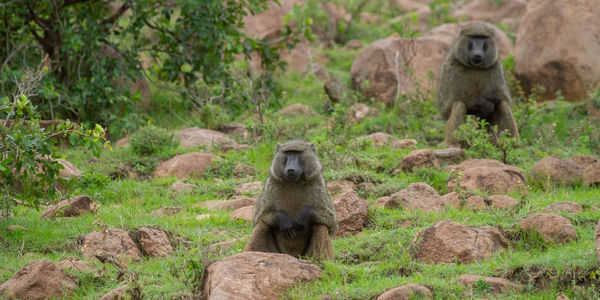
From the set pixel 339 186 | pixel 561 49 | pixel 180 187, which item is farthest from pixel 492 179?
pixel 561 49

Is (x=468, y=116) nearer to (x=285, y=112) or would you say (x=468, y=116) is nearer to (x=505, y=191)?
(x=505, y=191)

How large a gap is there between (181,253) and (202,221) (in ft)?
3.09

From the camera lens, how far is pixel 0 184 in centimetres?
630

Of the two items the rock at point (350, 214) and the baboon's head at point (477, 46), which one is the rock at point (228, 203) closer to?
the rock at point (350, 214)

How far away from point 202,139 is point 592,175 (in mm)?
4419

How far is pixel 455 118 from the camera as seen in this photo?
910 centimetres

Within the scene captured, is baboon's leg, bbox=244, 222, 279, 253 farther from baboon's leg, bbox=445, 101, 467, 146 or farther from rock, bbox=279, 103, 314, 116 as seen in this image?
rock, bbox=279, 103, 314, 116

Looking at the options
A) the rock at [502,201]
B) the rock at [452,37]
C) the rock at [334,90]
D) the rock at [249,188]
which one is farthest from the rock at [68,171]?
the rock at [452,37]

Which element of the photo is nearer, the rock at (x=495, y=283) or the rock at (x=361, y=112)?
the rock at (x=495, y=283)

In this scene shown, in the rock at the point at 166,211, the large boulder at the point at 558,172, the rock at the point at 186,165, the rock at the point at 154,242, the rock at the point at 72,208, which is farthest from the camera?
the rock at the point at 186,165

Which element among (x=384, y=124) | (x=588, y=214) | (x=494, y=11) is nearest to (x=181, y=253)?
(x=588, y=214)

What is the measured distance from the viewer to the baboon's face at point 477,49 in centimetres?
878

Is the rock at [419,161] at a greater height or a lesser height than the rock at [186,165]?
greater

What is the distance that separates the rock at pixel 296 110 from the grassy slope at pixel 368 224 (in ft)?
0.69
